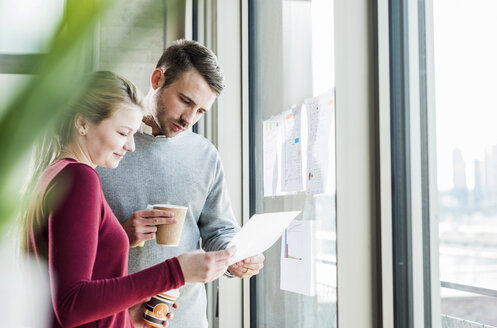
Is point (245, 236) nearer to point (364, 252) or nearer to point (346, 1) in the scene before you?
point (364, 252)

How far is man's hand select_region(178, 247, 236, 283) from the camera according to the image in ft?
3.61

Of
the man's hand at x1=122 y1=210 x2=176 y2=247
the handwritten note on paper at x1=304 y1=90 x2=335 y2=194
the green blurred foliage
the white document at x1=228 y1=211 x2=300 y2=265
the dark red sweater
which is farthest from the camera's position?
the handwritten note on paper at x1=304 y1=90 x2=335 y2=194

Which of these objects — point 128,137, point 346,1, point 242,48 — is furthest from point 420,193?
point 242,48

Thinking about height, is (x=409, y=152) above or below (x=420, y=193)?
above

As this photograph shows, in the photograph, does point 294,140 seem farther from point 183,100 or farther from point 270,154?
point 183,100

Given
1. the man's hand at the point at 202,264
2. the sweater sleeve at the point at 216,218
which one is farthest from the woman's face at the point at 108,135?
the sweater sleeve at the point at 216,218

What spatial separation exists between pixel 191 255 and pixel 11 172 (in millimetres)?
1004

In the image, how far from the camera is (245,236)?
121cm

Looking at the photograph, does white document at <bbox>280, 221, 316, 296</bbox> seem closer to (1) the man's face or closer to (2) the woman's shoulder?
(1) the man's face

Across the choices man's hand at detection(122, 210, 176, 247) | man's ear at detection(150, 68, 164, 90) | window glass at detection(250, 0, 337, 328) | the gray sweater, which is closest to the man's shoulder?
the gray sweater

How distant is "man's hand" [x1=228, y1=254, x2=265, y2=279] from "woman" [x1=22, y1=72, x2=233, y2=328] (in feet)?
1.10

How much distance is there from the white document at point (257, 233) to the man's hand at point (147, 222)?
27 cm

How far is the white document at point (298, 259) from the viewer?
173cm

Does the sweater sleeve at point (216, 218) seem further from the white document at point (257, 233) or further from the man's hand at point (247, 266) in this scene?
the white document at point (257, 233)
